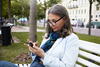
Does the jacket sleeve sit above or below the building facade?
above

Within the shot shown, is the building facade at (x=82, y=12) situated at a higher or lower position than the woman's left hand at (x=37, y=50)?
lower

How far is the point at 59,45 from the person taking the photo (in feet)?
10.3

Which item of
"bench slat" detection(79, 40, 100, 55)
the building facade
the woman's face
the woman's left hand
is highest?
the woman's face

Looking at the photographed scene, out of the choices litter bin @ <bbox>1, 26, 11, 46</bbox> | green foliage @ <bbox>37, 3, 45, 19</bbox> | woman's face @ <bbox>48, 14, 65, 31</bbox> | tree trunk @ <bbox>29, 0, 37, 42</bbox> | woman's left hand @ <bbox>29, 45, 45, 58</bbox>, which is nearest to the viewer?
woman's left hand @ <bbox>29, 45, 45, 58</bbox>

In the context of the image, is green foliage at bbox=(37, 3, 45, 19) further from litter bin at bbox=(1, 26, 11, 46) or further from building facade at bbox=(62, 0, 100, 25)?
litter bin at bbox=(1, 26, 11, 46)

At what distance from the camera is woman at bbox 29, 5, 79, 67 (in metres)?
2.95

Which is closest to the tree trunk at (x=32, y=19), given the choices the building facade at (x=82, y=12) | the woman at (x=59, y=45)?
the woman at (x=59, y=45)

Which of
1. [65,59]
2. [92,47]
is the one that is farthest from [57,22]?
[92,47]

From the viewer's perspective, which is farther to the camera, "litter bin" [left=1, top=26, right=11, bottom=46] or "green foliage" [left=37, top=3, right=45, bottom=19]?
"green foliage" [left=37, top=3, right=45, bottom=19]

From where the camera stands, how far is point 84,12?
64750 millimetres

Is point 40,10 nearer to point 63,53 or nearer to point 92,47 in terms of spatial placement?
point 92,47

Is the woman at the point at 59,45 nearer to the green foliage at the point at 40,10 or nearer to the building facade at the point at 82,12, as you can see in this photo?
the green foliage at the point at 40,10

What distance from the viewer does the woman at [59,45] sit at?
295 centimetres

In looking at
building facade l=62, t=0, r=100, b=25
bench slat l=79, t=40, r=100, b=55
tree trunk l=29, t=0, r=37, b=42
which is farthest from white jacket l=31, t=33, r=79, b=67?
building facade l=62, t=0, r=100, b=25
